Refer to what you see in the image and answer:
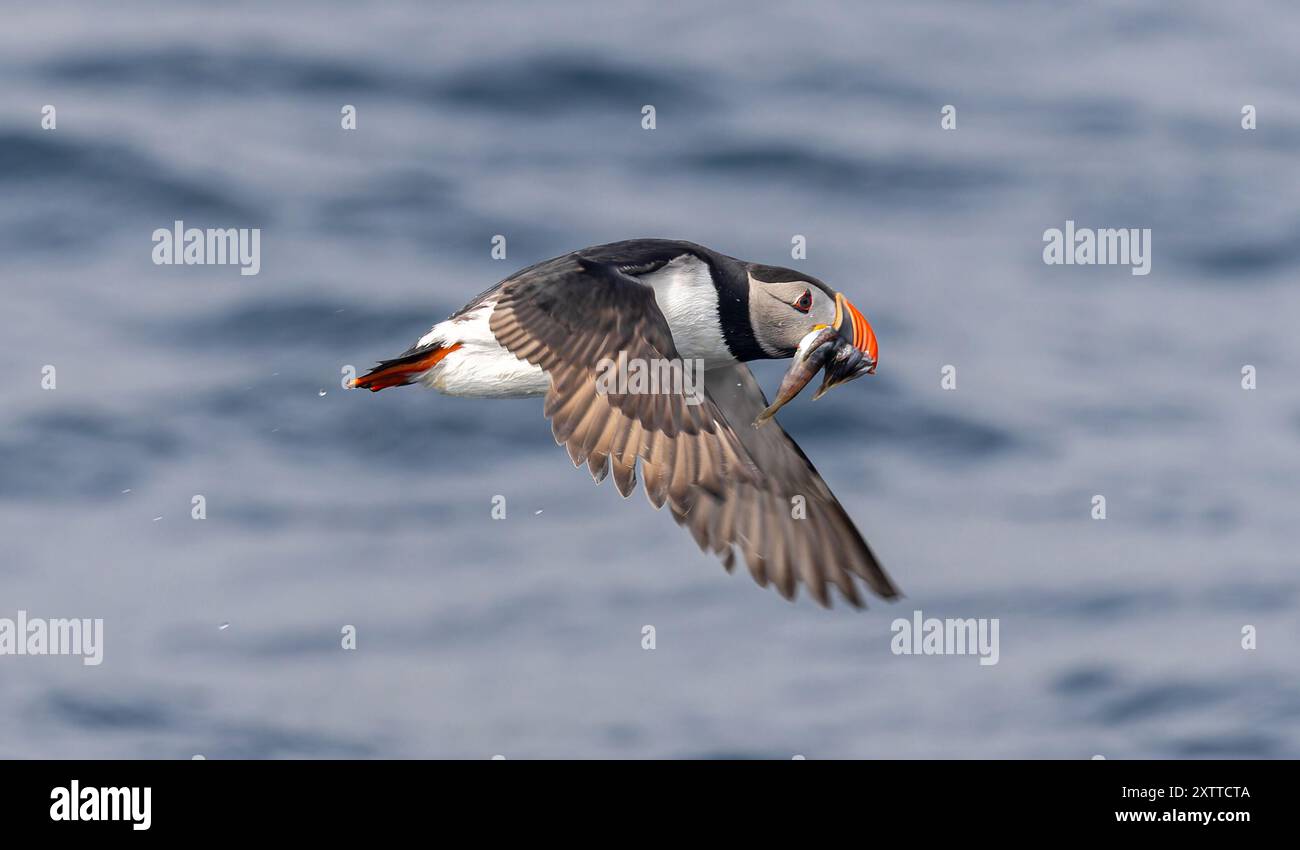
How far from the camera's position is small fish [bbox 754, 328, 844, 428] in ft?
27.3

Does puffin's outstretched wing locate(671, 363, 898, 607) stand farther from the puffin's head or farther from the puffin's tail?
the puffin's tail

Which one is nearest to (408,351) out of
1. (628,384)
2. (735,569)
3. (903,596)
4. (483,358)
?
(483,358)

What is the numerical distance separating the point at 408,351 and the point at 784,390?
177 cm

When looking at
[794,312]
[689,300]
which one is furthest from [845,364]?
[689,300]

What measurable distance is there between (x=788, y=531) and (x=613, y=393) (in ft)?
5.32

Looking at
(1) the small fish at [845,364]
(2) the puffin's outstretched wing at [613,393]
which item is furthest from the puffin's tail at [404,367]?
(1) the small fish at [845,364]

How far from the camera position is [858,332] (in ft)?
27.6

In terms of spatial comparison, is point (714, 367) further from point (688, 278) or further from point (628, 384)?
point (628, 384)

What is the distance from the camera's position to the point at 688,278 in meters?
8.69

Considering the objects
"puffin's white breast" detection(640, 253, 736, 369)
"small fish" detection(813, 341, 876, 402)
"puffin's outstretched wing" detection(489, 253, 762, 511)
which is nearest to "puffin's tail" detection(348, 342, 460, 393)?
"puffin's outstretched wing" detection(489, 253, 762, 511)

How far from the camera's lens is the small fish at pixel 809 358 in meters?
8.33

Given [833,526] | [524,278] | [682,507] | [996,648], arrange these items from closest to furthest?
1. [682,507]
2. [524,278]
3. [833,526]
4. [996,648]

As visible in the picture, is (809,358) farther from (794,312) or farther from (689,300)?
(689,300)

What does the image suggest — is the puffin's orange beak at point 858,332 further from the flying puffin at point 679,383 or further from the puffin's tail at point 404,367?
the puffin's tail at point 404,367
